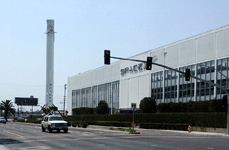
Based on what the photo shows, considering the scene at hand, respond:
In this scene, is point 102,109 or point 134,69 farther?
point 102,109

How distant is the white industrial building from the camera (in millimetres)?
60719

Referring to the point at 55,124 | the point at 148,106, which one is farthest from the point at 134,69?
the point at 55,124

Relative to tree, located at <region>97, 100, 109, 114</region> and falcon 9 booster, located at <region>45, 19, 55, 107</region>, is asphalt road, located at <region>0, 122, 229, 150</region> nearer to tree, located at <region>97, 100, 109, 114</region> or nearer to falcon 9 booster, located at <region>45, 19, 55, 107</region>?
tree, located at <region>97, 100, 109, 114</region>

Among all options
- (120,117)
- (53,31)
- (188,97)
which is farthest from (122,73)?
(53,31)

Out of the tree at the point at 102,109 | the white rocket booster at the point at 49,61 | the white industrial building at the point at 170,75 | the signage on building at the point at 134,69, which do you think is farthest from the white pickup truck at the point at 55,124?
the white rocket booster at the point at 49,61

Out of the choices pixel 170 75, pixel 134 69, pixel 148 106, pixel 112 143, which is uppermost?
pixel 134 69

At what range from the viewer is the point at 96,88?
11025 centimetres

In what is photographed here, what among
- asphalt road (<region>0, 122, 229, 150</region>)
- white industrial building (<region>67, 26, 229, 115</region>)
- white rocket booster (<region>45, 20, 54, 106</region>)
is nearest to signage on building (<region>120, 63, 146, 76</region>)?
white industrial building (<region>67, 26, 229, 115</region>)

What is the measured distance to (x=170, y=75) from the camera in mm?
74250

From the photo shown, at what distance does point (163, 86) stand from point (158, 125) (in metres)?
14.4

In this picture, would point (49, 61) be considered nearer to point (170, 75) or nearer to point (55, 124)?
point (170, 75)

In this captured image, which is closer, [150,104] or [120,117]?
[150,104]

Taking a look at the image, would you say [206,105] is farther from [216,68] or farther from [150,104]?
[150,104]

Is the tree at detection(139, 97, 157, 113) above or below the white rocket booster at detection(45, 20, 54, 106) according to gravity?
below
